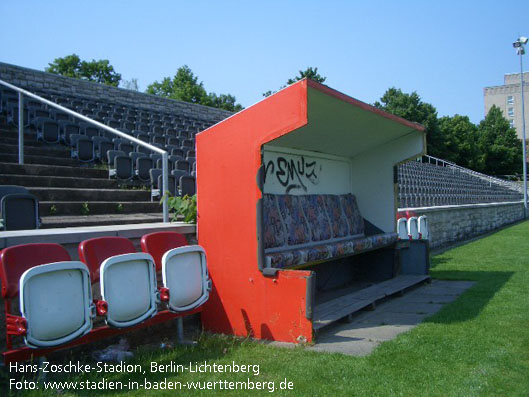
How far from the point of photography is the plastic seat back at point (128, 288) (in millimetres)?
3988

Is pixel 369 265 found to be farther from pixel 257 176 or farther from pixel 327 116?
pixel 257 176

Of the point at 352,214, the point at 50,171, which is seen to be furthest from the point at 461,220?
the point at 50,171

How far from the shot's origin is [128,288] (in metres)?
4.14

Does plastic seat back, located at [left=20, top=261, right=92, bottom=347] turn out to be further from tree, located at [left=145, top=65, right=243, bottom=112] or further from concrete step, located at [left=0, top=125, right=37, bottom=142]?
tree, located at [left=145, top=65, right=243, bottom=112]

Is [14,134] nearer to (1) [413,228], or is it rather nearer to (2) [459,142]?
(1) [413,228]

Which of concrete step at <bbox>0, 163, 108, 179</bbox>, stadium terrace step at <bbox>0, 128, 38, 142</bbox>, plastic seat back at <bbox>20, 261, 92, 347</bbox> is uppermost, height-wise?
stadium terrace step at <bbox>0, 128, 38, 142</bbox>

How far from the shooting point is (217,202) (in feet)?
18.3

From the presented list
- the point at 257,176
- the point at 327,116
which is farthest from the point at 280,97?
the point at 327,116

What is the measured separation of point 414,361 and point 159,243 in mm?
2561

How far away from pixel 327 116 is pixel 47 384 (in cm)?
422

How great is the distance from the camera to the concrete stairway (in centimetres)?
673

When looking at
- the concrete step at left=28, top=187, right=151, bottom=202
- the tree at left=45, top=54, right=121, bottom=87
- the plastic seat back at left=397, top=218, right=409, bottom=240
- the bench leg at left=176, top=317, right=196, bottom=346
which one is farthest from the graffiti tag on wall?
the tree at left=45, top=54, right=121, bottom=87

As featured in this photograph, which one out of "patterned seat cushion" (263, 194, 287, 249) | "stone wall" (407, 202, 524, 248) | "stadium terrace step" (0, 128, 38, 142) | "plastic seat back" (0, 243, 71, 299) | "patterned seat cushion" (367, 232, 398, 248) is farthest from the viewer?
"stone wall" (407, 202, 524, 248)

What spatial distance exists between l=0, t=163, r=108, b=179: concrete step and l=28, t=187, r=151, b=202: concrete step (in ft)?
2.71
